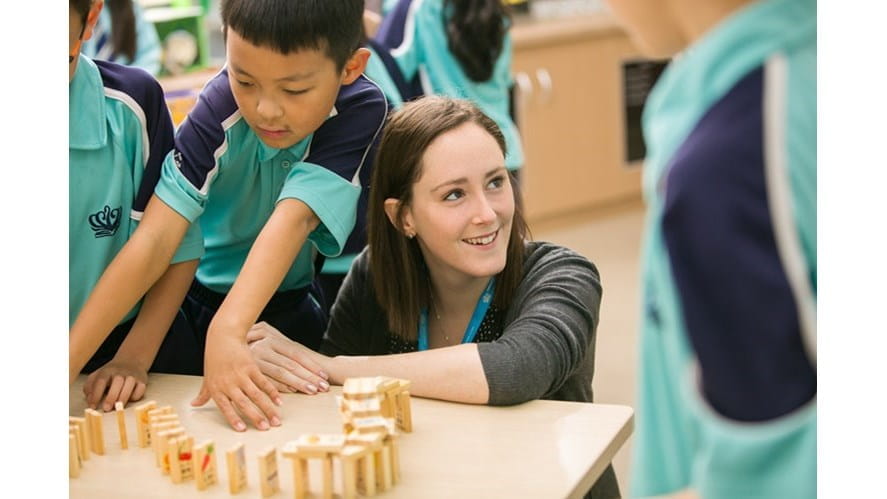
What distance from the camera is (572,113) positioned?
447cm

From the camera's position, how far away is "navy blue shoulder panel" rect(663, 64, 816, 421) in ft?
2.37

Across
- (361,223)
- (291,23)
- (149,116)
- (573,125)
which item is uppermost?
(291,23)

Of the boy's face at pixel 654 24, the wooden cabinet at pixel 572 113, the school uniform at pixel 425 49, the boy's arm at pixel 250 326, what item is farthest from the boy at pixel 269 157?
the wooden cabinet at pixel 572 113

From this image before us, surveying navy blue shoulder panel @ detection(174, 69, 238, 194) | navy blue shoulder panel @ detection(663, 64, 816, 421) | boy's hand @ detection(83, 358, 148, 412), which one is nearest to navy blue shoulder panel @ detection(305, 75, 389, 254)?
navy blue shoulder panel @ detection(174, 69, 238, 194)

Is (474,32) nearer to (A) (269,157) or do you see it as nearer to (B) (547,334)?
(A) (269,157)

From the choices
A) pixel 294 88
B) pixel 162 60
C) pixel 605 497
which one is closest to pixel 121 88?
pixel 294 88

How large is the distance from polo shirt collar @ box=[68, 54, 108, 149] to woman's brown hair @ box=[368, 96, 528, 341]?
13.4 inches

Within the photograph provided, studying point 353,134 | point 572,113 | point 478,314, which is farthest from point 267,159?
point 572,113

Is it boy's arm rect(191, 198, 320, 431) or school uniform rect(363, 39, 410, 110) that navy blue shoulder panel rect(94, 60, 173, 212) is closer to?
boy's arm rect(191, 198, 320, 431)

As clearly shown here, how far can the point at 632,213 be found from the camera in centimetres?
374

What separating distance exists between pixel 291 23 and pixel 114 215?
34 cm

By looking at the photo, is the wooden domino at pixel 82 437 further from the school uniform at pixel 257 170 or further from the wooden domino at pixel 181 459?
the school uniform at pixel 257 170
